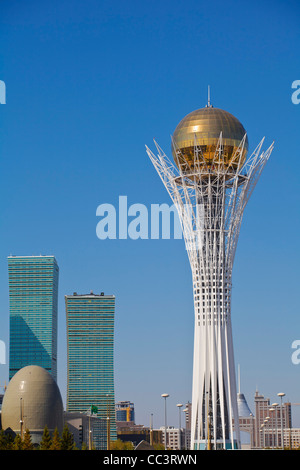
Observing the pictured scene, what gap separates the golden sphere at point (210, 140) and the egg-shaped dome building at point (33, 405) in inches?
1972

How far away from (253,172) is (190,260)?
1461cm

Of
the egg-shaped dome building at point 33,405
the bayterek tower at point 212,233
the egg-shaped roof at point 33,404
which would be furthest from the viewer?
the egg-shaped roof at point 33,404

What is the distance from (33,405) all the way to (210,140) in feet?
187

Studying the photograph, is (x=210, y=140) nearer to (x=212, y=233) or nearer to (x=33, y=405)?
(x=212, y=233)

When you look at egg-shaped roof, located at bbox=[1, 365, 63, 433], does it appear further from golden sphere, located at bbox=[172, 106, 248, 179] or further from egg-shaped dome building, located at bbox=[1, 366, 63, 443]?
golden sphere, located at bbox=[172, 106, 248, 179]

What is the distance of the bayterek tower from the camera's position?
124m

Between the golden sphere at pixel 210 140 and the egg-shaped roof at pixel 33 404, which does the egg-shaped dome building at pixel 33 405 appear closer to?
the egg-shaped roof at pixel 33 404

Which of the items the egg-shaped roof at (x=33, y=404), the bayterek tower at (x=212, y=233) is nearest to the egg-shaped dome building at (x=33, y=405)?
the egg-shaped roof at (x=33, y=404)

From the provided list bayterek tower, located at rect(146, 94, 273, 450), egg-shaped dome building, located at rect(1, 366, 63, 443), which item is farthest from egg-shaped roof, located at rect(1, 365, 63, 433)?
bayterek tower, located at rect(146, 94, 273, 450)

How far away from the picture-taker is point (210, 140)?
127m

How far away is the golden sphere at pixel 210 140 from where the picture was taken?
128 m

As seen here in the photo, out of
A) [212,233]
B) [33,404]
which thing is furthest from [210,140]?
[33,404]
